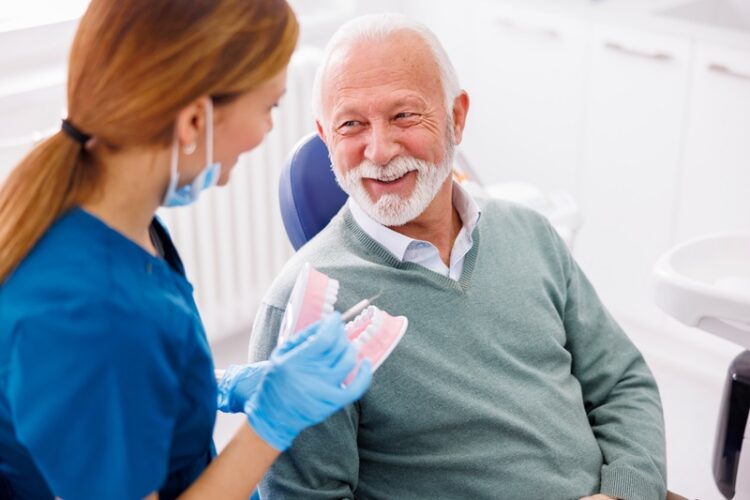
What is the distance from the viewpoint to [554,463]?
1.63 m

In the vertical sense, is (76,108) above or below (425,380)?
above

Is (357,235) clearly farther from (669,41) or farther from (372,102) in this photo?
(669,41)

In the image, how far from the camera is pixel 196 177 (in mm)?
1161

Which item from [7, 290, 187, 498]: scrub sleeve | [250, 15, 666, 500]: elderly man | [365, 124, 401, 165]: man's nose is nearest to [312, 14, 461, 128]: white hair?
[250, 15, 666, 500]: elderly man

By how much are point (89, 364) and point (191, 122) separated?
0.27 m

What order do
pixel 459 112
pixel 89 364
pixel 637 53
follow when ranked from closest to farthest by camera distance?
pixel 89 364 < pixel 459 112 < pixel 637 53

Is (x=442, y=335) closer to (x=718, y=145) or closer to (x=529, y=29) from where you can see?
(x=718, y=145)

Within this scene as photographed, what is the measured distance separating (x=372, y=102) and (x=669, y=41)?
4.91ft

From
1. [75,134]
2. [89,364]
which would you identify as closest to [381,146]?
[75,134]

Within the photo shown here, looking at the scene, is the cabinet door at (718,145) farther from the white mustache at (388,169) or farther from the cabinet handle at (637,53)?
the white mustache at (388,169)

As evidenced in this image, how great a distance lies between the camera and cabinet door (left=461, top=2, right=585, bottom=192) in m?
3.12

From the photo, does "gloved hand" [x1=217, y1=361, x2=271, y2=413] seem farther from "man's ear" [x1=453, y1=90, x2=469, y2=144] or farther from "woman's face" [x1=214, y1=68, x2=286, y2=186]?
"man's ear" [x1=453, y1=90, x2=469, y2=144]

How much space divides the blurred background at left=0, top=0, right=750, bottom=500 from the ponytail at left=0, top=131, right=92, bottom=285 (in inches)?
56.8

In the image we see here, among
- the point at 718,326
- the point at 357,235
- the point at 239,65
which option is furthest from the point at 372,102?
the point at 718,326
